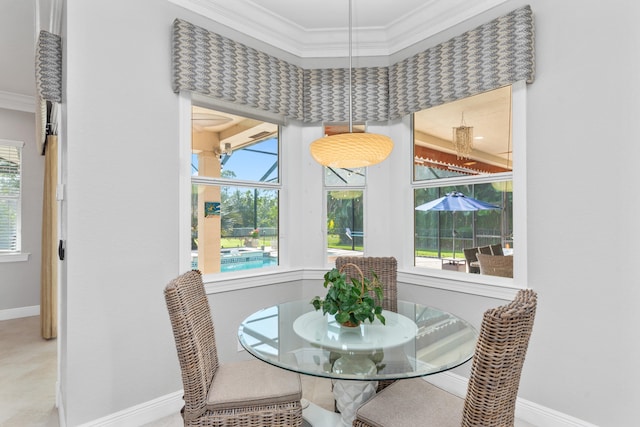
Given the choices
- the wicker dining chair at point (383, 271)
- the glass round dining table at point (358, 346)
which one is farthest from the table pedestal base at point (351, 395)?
the wicker dining chair at point (383, 271)

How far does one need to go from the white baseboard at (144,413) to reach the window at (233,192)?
0.90 m

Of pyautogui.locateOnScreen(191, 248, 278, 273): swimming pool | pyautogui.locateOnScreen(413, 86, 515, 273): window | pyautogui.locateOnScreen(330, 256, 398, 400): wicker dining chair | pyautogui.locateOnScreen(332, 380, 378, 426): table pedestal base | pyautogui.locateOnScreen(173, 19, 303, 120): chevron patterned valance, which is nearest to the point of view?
pyautogui.locateOnScreen(332, 380, 378, 426): table pedestal base

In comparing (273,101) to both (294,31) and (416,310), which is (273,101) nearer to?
(294,31)

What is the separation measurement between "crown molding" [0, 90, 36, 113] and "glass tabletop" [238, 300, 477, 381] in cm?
493

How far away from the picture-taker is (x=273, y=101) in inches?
112

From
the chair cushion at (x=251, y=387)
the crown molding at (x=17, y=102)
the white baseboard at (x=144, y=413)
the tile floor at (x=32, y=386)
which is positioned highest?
the crown molding at (x=17, y=102)

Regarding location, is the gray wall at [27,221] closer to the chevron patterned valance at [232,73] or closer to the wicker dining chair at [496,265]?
the chevron patterned valance at [232,73]

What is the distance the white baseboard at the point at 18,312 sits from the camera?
14.6 ft

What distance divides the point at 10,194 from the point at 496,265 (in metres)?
5.96

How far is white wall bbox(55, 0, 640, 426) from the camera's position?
1.85 metres

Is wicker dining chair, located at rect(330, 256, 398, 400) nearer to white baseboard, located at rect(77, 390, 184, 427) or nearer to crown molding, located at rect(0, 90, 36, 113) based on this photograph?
white baseboard, located at rect(77, 390, 184, 427)

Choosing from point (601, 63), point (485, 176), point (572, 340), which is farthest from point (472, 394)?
point (601, 63)

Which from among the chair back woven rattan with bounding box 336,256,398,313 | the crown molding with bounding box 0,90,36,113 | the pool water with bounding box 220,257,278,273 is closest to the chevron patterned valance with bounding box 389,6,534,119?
the chair back woven rattan with bounding box 336,256,398,313

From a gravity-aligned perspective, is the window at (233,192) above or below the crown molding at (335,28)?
below
